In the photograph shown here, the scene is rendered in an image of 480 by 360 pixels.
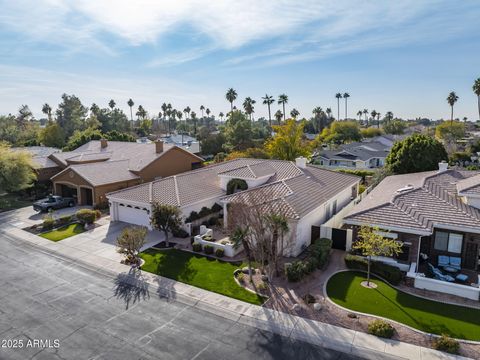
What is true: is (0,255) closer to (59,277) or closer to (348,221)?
(59,277)

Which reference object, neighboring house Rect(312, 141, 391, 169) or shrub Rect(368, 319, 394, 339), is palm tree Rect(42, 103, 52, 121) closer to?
neighboring house Rect(312, 141, 391, 169)

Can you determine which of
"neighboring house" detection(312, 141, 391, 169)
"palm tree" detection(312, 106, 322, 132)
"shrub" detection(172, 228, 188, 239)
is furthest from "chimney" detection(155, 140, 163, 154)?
"palm tree" detection(312, 106, 322, 132)

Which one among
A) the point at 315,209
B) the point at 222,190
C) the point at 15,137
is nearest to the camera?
the point at 315,209

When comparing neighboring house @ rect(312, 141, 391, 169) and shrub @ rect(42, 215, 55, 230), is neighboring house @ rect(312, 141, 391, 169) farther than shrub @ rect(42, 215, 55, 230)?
Yes

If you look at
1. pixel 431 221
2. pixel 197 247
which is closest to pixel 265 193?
pixel 197 247

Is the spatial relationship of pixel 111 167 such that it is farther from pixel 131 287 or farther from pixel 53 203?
pixel 131 287

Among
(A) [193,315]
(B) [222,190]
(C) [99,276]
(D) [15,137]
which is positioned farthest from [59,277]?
(D) [15,137]

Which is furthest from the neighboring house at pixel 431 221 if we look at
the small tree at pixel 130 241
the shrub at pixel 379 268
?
the small tree at pixel 130 241

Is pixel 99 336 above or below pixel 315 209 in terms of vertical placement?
below
